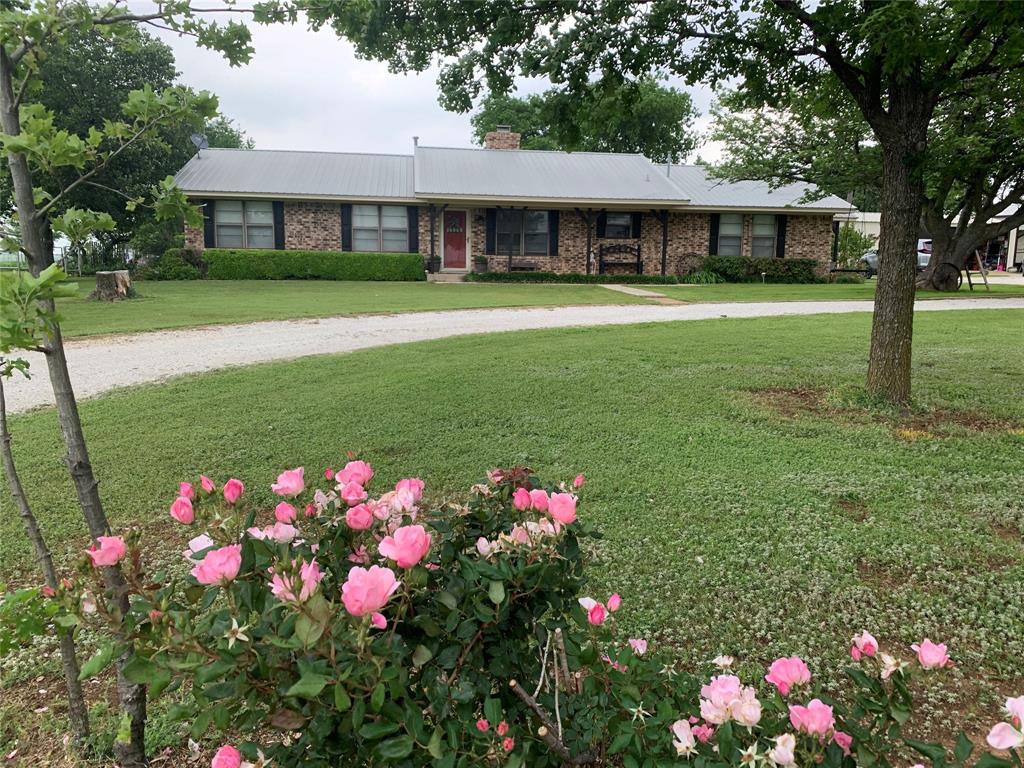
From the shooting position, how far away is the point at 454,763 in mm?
1174

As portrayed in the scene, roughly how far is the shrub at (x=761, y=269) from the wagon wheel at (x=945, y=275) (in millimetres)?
4893

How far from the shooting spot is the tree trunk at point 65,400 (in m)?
1.69

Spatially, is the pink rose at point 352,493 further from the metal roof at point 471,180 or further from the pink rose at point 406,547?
the metal roof at point 471,180

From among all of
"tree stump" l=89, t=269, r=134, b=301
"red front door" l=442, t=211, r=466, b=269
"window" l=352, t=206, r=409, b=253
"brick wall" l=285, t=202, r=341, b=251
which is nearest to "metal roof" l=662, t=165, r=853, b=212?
→ "red front door" l=442, t=211, r=466, b=269

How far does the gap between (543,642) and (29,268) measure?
1495 millimetres

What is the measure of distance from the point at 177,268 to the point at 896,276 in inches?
787

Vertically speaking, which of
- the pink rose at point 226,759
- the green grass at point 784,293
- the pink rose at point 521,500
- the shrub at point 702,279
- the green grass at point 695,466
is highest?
the shrub at point 702,279

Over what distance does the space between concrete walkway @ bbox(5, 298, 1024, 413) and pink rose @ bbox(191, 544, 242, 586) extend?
4.26m

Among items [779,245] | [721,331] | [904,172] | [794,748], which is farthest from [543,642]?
[779,245]

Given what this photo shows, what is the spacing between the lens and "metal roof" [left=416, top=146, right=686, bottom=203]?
2209 centimetres

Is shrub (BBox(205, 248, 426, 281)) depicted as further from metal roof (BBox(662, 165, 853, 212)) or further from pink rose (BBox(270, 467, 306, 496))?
pink rose (BBox(270, 467, 306, 496))

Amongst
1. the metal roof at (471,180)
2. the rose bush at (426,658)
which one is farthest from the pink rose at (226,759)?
the metal roof at (471,180)

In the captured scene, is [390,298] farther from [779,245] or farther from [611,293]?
[779,245]

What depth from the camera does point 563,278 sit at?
21891mm
